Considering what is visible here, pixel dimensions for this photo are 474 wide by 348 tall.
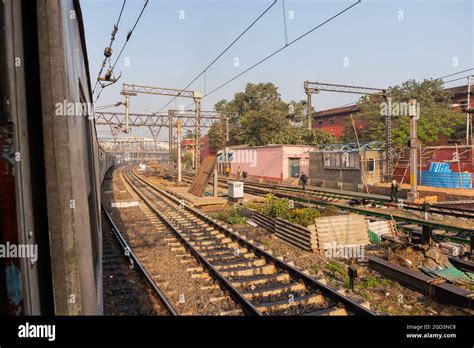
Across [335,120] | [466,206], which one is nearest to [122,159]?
[335,120]

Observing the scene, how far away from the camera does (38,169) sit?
1.95m

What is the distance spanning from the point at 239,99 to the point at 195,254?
198 ft

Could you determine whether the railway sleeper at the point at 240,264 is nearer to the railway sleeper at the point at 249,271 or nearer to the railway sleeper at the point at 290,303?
the railway sleeper at the point at 249,271

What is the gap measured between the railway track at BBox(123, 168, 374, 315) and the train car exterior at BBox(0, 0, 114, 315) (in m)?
3.78

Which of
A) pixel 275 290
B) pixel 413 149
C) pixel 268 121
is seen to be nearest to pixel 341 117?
pixel 268 121

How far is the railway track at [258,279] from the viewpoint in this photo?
216 inches

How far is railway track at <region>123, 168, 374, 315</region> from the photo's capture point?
5.48m

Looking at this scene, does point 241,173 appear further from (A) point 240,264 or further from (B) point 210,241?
(A) point 240,264

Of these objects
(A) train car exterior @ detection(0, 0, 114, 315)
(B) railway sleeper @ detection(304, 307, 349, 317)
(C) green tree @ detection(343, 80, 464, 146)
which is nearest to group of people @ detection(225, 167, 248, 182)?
(C) green tree @ detection(343, 80, 464, 146)

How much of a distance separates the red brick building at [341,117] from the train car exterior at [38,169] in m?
46.1
